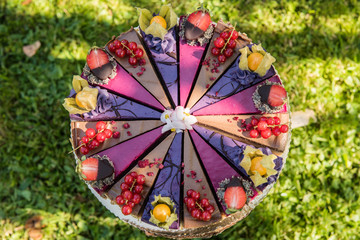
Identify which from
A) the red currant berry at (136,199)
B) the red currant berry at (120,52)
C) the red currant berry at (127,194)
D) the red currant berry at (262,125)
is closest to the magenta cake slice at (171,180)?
the red currant berry at (136,199)

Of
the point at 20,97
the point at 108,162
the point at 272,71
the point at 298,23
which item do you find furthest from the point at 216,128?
the point at 20,97

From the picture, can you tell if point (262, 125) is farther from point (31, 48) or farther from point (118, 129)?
point (31, 48)

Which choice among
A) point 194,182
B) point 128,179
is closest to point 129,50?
point 128,179

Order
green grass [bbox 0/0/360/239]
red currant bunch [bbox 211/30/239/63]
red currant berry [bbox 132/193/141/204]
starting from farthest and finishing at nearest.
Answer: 1. green grass [bbox 0/0/360/239]
2. red currant bunch [bbox 211/30/239/63]
3. red currant berry [bbox 132/193/141/204]

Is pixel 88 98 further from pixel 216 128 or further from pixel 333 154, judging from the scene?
pixel 333 154

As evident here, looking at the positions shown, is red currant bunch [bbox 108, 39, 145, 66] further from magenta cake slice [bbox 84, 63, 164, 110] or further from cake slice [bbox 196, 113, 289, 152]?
cake slice [bbox 196, 113, 289, 152]

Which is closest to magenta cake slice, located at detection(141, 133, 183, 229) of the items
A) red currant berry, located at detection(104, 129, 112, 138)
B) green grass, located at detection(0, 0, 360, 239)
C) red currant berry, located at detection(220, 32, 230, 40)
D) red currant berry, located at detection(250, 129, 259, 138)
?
red currant berry, located at detection(104, 129, 112, 138)
